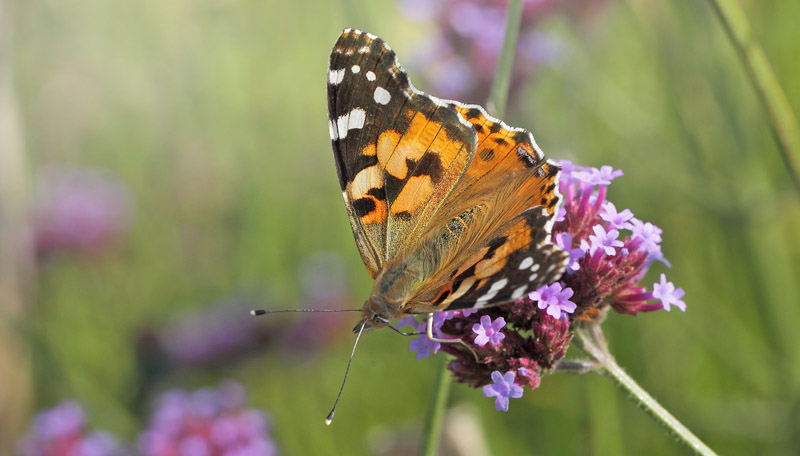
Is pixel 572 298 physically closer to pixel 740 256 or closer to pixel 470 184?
pixel 470 184

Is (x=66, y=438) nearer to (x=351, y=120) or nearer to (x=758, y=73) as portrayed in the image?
(x=351, y=120)

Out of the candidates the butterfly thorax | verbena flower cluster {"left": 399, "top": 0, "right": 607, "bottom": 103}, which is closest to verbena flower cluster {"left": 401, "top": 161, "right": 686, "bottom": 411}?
the butterfly thorax

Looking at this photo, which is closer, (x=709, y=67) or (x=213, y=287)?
(x=709, y=67)

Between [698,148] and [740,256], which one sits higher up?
[698,148]

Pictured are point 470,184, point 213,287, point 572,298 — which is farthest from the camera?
point 213,287

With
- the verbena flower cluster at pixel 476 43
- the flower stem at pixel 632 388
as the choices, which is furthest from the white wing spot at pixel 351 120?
the verbena flower cluster at pixel 476 43

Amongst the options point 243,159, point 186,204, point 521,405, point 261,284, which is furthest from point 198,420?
point 186,204

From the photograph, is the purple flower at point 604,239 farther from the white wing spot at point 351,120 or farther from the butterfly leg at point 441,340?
the white wing spot at point 351,120
